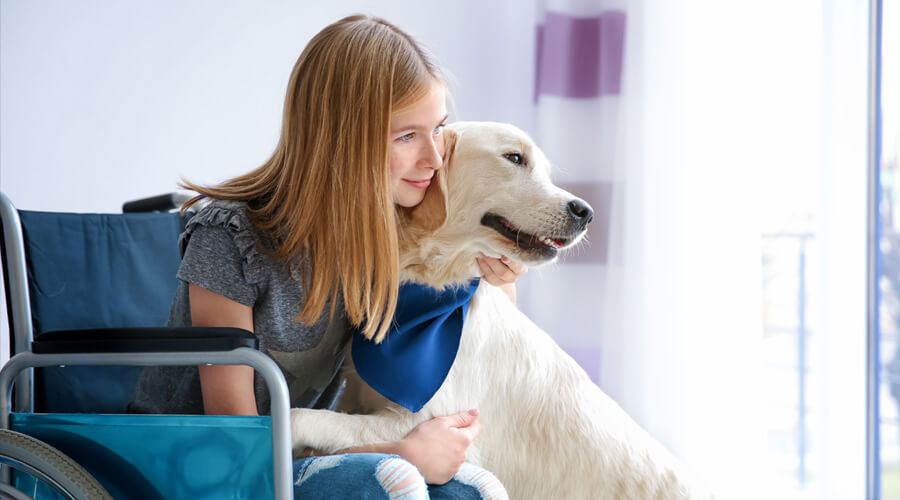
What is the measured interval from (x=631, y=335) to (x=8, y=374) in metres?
2.01

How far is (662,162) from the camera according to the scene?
97.0 inches

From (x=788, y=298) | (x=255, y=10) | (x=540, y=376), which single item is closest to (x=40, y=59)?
(x=255, y=10)

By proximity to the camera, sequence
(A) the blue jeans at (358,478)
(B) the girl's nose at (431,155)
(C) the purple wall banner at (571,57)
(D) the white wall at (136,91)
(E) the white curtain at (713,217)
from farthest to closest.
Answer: (C) the purple wall banner at (571,57), (E) the white curtain at (713,217), (D) the white wall at (136,91), (B) the girl's nose at (431,155), (A) the blue jeans at (358,478)

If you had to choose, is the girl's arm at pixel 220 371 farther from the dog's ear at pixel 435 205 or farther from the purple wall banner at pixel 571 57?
the purple wall banner at pixel 571 57

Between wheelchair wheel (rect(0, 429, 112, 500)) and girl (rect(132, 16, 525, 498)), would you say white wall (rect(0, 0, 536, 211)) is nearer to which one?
girl (rect(132, 16, 525, 498))

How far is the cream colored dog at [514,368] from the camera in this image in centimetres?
123

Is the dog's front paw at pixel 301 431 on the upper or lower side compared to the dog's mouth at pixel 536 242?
lower

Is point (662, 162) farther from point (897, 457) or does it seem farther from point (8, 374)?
point (8, 374)

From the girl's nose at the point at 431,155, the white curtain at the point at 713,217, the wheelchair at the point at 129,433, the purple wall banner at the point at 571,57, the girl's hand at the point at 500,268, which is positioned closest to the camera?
the wheelchair at the point at 129,433

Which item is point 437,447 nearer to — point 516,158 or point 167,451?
point 167,451

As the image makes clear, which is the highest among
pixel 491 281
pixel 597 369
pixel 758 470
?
pixel 491 281

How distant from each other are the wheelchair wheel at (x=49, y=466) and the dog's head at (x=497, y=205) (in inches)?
25.6

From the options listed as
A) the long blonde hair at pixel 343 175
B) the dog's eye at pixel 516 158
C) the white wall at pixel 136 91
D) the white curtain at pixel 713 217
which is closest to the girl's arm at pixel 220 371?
the long blonde hair at pixel 343 175

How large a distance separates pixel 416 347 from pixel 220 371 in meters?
0.31
